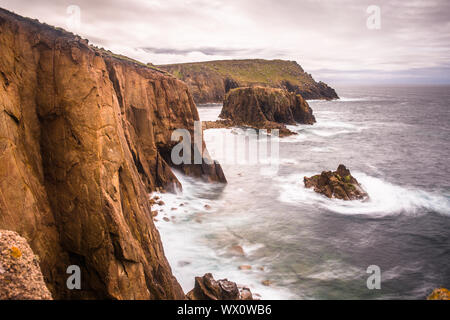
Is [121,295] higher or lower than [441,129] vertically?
lower

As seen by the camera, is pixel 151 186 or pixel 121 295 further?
pixel 151 186

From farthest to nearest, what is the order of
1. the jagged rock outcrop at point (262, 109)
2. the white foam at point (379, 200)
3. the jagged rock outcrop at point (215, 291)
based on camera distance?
the jagged rock outcrop at point (262, 109)
the white foam at point (379, 200)
the jagged rock outcrop at point (215, 291)

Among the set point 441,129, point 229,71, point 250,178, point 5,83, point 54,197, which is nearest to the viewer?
point 5,83

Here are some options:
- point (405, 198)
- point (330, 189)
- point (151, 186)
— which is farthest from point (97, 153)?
point (405, 198)

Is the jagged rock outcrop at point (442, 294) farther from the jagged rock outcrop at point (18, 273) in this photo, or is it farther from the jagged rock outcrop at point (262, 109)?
the jagged rock outcrop at point (262, 109)

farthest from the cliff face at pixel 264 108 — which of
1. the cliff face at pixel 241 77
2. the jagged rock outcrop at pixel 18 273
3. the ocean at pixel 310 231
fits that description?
the jagged rock outcrop at pixel 18 273

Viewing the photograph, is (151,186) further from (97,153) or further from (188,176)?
(97,153)
